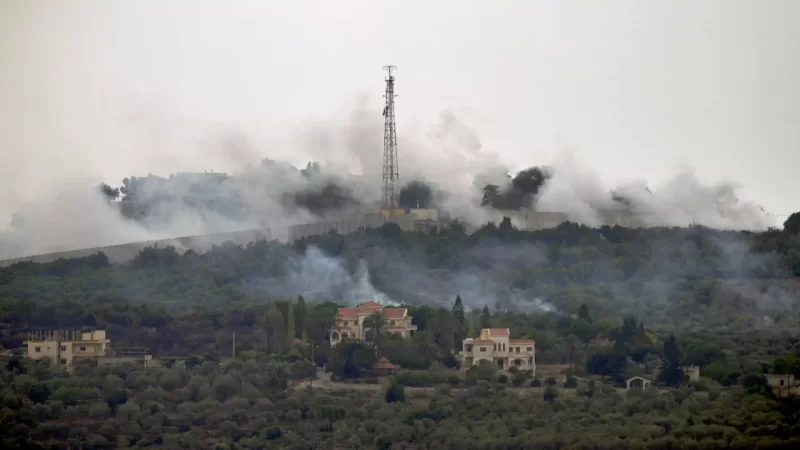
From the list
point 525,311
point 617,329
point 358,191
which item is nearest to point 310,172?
point 358,191

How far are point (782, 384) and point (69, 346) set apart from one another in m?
10.8

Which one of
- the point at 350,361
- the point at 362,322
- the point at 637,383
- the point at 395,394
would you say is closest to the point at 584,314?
the point at 637,383

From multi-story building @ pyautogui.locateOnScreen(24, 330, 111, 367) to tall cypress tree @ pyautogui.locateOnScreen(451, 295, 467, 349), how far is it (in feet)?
17.7

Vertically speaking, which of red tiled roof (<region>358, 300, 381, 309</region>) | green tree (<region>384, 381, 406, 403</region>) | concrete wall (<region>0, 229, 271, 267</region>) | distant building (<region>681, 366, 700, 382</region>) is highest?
concrete wall (<region>0, 229, 271, 267</region>)

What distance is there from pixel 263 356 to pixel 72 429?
3.79 meters

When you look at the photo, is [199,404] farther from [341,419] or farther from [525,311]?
[525,311]

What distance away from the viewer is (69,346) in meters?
32.8

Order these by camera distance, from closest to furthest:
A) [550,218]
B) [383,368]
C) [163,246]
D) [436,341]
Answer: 1. [383,368]
2. [436,341]
3. [163,246]
4. [550,218]

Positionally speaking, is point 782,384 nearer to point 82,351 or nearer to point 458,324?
point 458,324

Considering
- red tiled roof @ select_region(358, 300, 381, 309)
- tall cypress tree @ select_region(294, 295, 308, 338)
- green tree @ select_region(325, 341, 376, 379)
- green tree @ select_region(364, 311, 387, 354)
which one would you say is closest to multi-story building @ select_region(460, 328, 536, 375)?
green tree @ select_region(364, 311, 387, 354)

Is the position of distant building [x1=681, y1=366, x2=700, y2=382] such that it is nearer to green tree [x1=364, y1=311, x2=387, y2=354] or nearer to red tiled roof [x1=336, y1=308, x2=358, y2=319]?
green tree [x1=364, y1=311, x2=387, y2=354]

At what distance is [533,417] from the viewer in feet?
95.9

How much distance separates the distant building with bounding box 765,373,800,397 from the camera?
101ft

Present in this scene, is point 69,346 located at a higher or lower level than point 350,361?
higher
